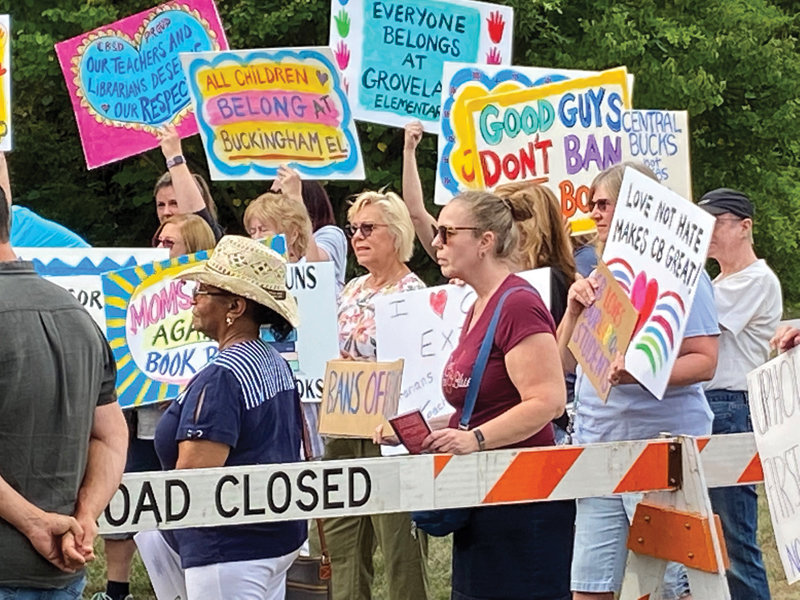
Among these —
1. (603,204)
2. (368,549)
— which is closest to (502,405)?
(603,204)

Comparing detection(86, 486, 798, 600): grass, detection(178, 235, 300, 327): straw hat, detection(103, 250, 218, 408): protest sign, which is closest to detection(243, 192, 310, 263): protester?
detection(103, 250, 218, 408): protest sign

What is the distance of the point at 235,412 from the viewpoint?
14.3 ft

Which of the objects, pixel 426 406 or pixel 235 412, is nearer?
pixel 235 412

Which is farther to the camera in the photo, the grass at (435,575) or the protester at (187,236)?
the grass at (435,575)

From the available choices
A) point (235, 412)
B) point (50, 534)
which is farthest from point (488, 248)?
point (50, 534)

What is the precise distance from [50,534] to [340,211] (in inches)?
637

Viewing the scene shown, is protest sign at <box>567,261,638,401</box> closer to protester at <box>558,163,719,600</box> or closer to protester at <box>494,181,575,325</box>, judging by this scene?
protester at <box>558,163,719,600</box>

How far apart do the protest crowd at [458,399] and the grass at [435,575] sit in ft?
3.74

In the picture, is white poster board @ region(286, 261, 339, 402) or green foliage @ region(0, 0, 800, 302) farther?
green foliage @ region(0, 0, 800, 302)

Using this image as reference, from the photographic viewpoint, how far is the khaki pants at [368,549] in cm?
628

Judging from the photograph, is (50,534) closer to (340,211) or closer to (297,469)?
(297,469)

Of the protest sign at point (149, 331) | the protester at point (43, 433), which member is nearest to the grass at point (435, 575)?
the protest sign at point (149, 331)

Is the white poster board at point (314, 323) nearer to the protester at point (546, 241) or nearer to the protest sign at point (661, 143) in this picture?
the protester at point (546, 241)

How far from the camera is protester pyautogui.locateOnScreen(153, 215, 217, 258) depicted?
6.77 m
